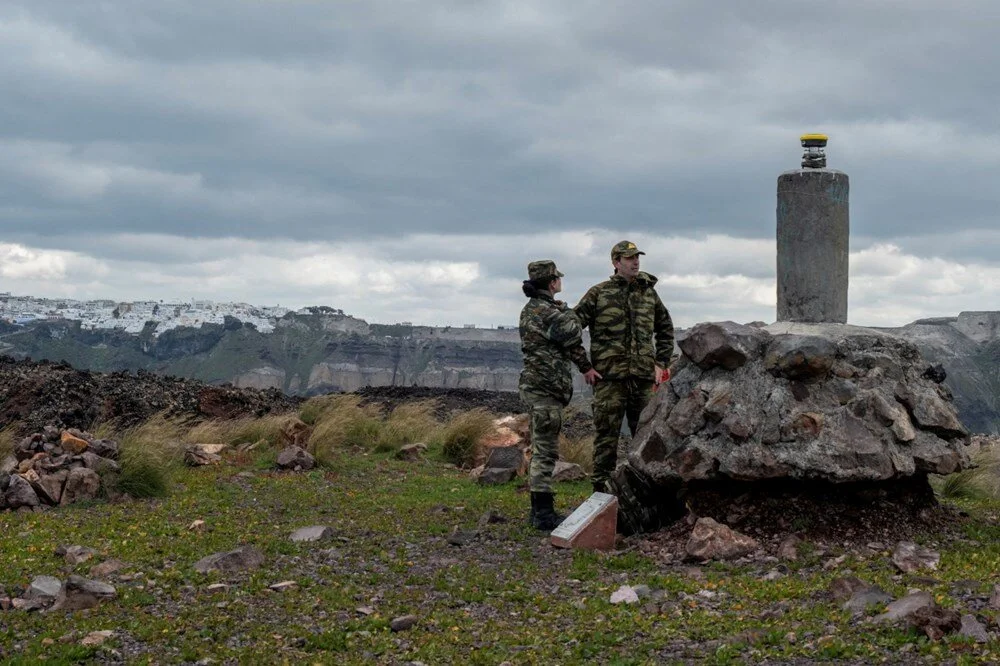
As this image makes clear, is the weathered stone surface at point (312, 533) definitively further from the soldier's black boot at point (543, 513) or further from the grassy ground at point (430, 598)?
the soldier's black boot at point (543, 513)

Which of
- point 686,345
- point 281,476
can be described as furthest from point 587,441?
Result: point 686,345

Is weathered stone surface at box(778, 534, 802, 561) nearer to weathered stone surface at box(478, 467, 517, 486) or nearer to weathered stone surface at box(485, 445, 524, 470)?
weathered stone surface at box(478, 467, 517, 486)

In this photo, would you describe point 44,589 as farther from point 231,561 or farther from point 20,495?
point 20,495

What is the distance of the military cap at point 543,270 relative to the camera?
378 inches

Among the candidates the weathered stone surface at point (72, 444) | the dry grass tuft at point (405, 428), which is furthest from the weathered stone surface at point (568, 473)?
the weathered stone surface at point (72, 444)

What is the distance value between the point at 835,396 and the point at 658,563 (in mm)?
2017

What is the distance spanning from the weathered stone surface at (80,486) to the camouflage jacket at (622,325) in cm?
579

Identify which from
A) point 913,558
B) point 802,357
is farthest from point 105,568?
point 913,558

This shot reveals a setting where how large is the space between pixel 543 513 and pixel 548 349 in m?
1.49

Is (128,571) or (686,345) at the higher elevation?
(686,345)

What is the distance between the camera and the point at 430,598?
25.4 feet

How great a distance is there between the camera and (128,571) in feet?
27.6

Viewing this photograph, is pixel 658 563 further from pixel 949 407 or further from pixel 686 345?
pixel 949 407

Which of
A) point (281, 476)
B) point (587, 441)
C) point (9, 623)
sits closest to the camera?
point (9, 623)
